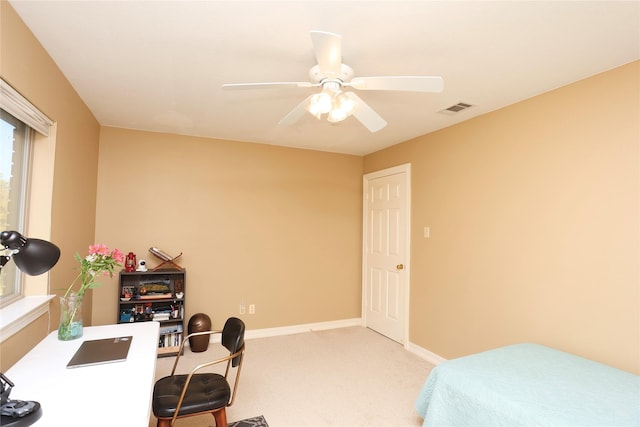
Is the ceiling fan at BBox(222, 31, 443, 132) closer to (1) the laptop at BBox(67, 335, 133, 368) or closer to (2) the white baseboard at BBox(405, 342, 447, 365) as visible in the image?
(1) the laptop at BBox(67, 335, 133, 368)

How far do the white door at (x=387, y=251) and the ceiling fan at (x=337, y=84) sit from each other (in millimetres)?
1994

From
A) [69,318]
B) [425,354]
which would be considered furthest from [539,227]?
[69,318]

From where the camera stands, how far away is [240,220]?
4.09m

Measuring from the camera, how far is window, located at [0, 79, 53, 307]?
1809 mm

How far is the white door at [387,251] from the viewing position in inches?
153

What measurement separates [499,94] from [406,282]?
2.15 meters

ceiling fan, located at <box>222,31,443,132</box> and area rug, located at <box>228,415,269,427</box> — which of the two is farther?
area rug, located at <box>228,415,269,427</box>

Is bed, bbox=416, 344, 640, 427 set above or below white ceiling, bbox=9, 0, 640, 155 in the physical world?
below

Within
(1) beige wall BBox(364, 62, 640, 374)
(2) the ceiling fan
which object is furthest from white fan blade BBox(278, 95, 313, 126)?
(1) beige wall BBox(364, 62, 640, 374)

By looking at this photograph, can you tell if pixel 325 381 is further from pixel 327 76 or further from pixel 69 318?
pixel 327 76

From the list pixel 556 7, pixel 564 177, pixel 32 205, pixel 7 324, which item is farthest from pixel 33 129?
pixel 564 177

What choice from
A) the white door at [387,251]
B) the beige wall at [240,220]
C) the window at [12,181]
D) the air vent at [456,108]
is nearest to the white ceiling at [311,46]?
the air vent at [456,108]

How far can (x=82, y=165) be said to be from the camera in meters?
2.87

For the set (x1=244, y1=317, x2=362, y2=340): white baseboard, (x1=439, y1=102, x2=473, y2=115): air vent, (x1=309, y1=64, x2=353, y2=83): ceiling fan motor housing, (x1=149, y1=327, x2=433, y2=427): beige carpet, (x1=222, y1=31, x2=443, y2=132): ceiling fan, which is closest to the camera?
(x1=222, y1=31, x2=443, y2=132): ceiling fan
